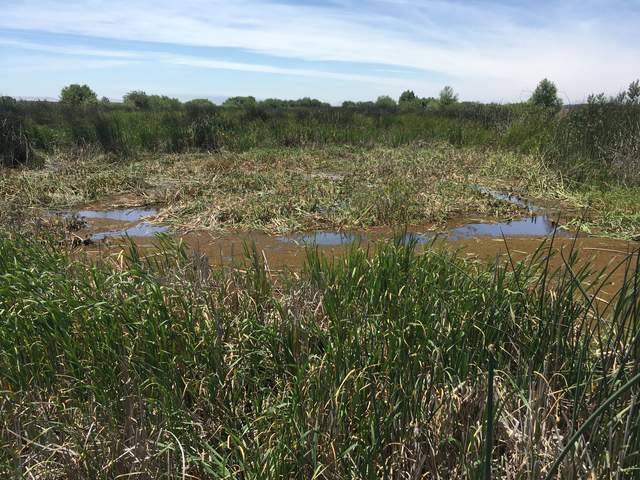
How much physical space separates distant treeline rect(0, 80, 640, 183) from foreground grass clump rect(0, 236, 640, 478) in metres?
8.14

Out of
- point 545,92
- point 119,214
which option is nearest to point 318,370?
point 119,214

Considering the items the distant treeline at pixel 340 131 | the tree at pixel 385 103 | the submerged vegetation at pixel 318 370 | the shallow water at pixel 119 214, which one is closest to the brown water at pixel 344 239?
the shallow water at pixel 119 214

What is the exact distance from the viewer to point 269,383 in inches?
104

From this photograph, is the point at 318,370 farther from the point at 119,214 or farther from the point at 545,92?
the point at 545,92

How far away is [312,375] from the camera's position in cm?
226

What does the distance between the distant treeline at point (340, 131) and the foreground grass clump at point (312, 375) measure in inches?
320

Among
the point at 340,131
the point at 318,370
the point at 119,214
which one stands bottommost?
the point at 119,214

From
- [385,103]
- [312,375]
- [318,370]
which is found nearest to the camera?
[312,375]

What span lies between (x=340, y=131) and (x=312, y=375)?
14.2 m

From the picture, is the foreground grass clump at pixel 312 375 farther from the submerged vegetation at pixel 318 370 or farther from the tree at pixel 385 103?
the tree at pixel 385 103

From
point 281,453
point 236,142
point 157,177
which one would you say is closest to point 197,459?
point 281,453

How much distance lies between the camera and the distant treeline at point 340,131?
10086 millimetres

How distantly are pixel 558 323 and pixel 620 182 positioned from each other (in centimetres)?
825

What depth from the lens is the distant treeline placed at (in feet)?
33.1
